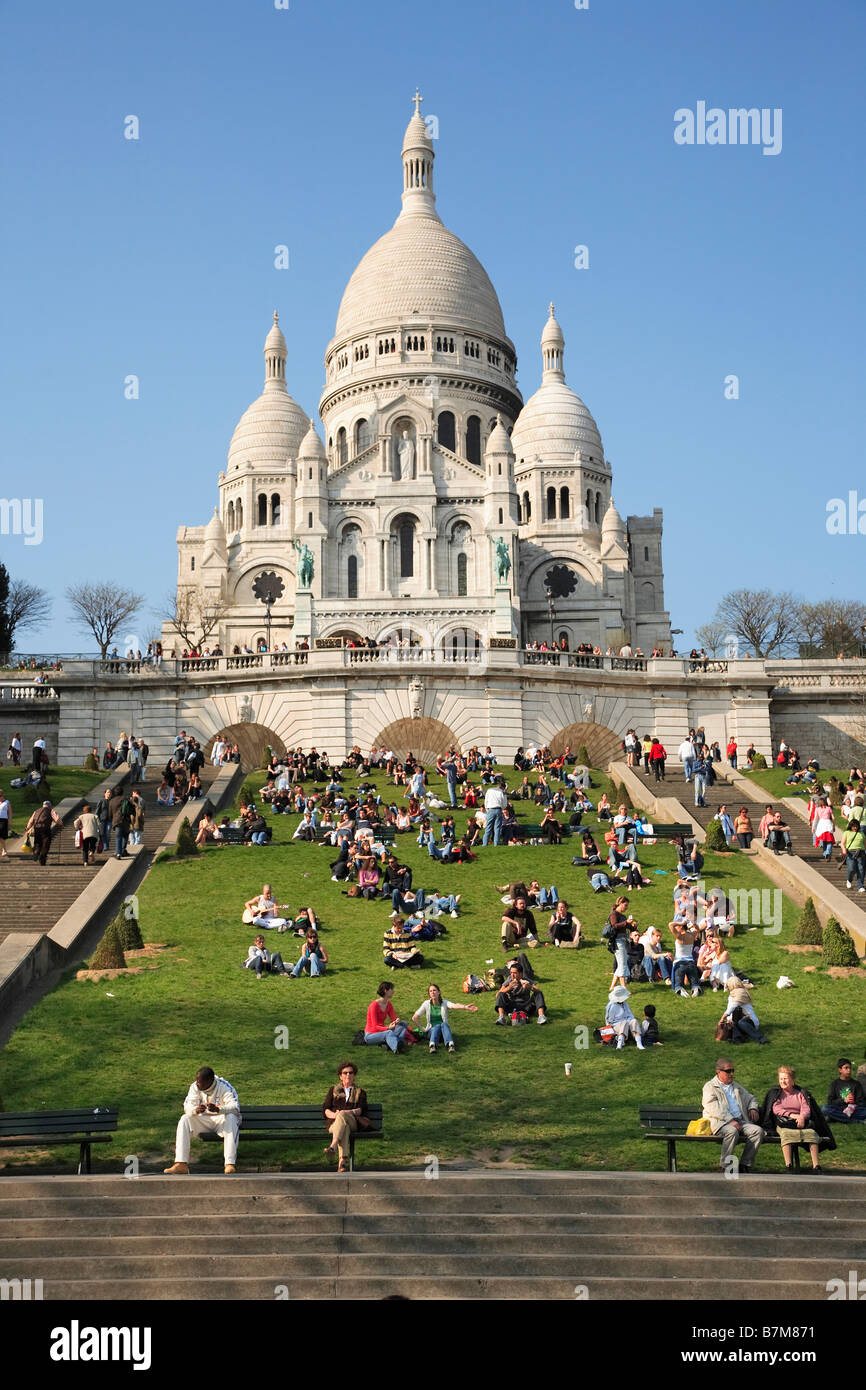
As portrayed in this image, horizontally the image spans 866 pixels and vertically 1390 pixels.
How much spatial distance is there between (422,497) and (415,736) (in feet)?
130

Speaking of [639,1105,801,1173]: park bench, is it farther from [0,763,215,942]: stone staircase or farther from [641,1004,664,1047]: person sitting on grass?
[0,763,215,942]: stone staircase

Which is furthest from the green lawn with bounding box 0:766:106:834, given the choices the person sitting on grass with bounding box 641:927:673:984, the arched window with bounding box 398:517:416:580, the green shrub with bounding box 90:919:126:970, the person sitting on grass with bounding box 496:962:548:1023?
the arched window with bounding box 398:517:416:580

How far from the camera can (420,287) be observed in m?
96.2

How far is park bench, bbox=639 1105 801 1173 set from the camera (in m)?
14.8

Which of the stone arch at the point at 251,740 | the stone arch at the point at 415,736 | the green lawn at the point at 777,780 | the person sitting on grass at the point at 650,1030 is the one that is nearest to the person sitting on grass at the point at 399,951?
the person sitting on grass at the point at 650,1030

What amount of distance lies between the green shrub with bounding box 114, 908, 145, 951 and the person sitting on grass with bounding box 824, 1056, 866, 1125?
11.0 meters

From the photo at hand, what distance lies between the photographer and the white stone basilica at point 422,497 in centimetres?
7912

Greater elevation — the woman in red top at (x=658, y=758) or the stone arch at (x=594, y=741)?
the stone arch at (x=594, y=741)

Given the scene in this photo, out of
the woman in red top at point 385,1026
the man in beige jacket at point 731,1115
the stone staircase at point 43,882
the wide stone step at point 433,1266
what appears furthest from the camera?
the stone staircase at point 43,882

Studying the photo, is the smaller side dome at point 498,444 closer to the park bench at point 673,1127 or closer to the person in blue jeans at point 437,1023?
the person in blue jeans at point 437,1023

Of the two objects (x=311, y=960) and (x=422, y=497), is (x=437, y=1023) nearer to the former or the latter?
(x=311, y=960)

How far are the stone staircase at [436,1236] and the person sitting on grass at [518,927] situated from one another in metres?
8.61
